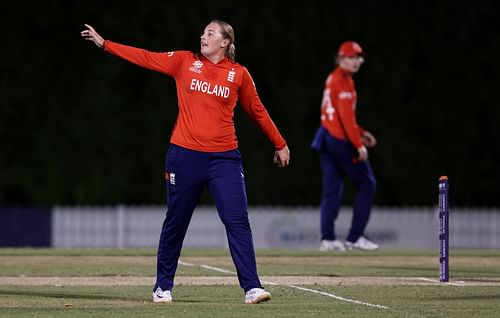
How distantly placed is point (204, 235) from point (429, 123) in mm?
4247

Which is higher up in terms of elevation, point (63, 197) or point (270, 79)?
point (270, 79)

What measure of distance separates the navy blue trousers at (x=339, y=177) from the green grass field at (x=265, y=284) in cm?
59

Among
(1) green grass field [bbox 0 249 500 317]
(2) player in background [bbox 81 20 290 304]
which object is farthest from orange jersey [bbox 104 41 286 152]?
(1) green grass field [bbox 0 249 500 317]

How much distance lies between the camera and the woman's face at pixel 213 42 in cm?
838

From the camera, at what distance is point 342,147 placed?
1431 centimetres

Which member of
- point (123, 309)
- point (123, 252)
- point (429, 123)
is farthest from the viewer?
point (429, 123)

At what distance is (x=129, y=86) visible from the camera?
2003 cm

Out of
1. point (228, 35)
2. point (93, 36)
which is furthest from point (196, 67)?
point (93, 36)

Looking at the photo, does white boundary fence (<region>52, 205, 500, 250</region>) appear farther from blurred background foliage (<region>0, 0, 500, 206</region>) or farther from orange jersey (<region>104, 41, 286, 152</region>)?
orange jersey (<region>104, 41, 286, 152</region>)

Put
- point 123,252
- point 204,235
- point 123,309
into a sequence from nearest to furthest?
1. point 123,309
2. point 123,252
3. point 204,235

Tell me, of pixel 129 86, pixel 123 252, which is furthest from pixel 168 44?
pixel 123 252

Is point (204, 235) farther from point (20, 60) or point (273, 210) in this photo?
point (20, 60)

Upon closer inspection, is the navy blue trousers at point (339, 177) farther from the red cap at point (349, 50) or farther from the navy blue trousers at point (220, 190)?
the navy blue trousers at point (220, 190)

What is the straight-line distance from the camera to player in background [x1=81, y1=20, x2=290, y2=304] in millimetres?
8297
